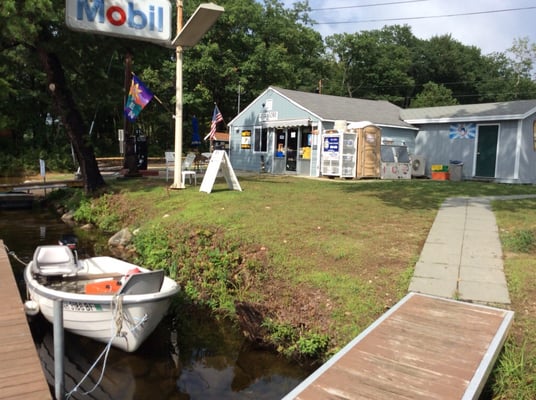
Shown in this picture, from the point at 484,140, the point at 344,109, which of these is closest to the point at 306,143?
the point at 344,109

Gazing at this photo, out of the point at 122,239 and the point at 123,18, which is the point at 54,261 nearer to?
the point at 122,239

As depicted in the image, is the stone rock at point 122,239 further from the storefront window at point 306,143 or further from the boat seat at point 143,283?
the storefront window at point 306,143

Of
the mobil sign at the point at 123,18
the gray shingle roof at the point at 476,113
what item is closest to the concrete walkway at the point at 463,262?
the mobil sign at the point at 123,18

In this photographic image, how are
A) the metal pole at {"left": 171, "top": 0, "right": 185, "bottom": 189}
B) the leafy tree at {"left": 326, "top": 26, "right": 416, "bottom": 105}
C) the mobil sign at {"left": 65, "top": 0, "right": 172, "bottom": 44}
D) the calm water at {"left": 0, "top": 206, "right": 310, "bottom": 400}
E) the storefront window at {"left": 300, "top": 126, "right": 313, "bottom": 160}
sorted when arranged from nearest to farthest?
the calm water at {"left": 0, "top": 206, "right": 310, "bottom": 400}, the mobil sign at {"left": 65, "top": 0, "right": 172, "bottom": 44}, the metal pole at {"left": 171, "top": 0, "right": 185, "bottom": 189}, the storefront window at {"left": 300, "top": 126, "right": 313, "bottom": 160}, the leafy tree at {"left": 326, "top": 26, "right": 416, "bottom": 105}

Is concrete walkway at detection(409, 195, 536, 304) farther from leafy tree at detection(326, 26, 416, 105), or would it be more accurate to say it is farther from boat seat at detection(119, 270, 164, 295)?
leafy tree at detection(326, 26, 416, 105)

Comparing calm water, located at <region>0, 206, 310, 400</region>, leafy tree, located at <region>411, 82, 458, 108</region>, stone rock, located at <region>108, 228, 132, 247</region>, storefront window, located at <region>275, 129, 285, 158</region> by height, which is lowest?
calm water, located at <region>0, 206, 310, 400</region>

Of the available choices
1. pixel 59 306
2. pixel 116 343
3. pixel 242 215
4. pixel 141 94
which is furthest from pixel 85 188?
pixel 59 306

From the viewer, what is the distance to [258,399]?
443cm

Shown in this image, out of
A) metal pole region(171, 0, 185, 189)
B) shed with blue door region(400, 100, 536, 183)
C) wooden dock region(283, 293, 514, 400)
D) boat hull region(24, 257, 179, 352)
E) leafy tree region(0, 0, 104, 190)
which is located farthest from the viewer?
shed with blue door region(400, 100, 536, 183)

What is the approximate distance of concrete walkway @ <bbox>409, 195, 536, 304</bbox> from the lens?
5121 millimetres

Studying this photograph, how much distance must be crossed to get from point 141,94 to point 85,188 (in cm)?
346

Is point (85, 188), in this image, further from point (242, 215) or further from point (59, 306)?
point (59, 306)

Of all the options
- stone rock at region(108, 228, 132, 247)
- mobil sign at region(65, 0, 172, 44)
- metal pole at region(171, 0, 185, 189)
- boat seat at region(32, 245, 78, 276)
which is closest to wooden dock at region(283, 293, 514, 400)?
boat seat at region(32, 245, 78, 276)

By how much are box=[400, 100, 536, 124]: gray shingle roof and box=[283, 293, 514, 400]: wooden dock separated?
1500cm
